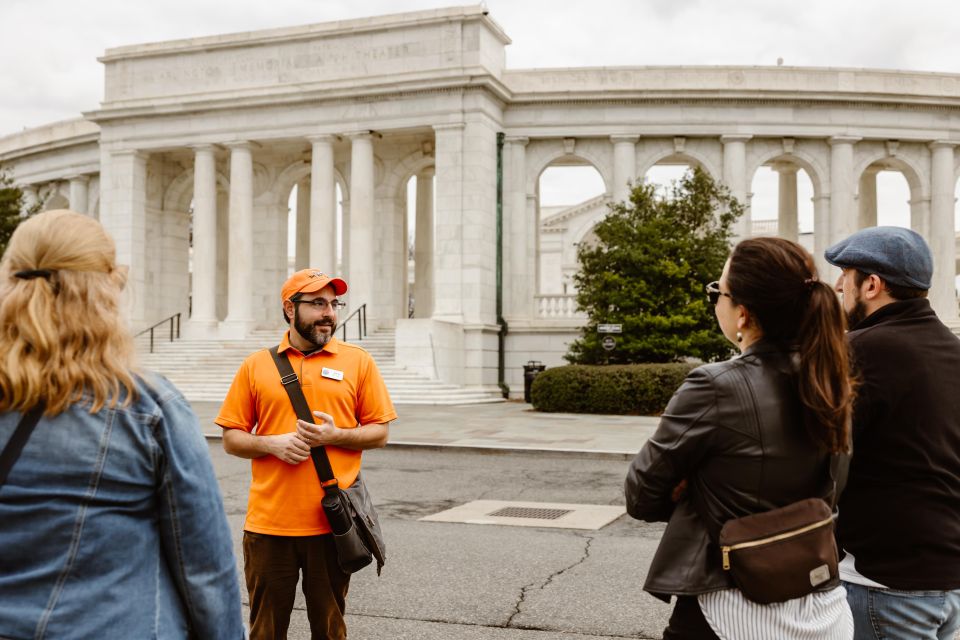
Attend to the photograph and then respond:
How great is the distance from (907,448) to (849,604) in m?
0.52

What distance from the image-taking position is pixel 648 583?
114 inches

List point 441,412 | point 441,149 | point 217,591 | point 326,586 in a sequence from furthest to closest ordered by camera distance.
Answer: point 441,149 → point 441,412 → point 326,586 → point 217,591

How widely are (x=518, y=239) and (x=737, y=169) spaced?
7.47m

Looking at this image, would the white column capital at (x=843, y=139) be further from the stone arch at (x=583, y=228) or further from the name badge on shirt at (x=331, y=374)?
the name badge on shirt at (x=331, y=374)

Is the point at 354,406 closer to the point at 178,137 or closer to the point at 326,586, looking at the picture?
the point at 326,586

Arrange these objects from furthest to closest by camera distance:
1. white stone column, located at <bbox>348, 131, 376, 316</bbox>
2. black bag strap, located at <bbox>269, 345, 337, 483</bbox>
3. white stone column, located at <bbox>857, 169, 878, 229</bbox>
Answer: white stone column, located at <bbox>857, 169, 878, 229</bbox> → white stone column, located at <bbox>348, 131, 376, 316</bbox> → black bag strap, located at <bbox>269, 345, 337, 483</bbox>

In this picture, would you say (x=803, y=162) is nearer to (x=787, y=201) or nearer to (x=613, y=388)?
(x=787, y=201)

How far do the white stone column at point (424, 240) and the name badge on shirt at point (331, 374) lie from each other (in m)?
32.5

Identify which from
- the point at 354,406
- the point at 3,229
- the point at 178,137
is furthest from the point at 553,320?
the point at 354,406

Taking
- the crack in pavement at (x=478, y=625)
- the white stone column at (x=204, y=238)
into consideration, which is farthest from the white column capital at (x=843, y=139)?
the crack in pavement at (x=478, y=625)

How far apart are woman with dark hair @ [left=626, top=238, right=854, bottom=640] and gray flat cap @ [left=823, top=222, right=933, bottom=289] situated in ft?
1.60

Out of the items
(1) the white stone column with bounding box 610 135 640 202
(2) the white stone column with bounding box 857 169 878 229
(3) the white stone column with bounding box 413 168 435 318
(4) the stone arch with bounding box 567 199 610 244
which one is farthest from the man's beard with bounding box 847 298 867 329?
(4) the stone arch with bounding box 567 199 610 244

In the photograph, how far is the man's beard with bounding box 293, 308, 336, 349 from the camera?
181 inches

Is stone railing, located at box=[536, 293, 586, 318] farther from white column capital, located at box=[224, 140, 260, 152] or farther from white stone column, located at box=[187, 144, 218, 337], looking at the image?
white stone column, located at box=[187, 144, 218, 337]
